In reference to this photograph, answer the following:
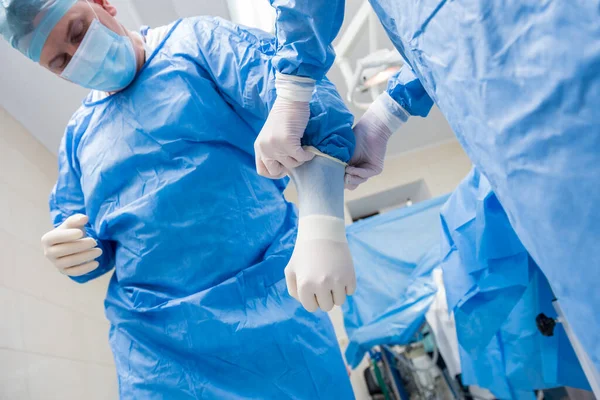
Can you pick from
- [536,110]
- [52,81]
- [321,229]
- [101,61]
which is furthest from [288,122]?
[52,81]

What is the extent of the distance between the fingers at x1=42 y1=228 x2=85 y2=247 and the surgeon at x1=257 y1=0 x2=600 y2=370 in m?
0.73

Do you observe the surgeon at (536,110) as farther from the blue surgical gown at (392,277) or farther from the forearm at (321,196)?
the blue surgical gown at (392,277)

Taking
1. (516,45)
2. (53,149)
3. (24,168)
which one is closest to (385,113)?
(516,45)

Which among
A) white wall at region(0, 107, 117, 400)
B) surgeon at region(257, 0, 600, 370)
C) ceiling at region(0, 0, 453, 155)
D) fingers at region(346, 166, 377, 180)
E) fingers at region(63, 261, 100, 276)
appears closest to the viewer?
surgeon at region(257, 0, 600, 370)

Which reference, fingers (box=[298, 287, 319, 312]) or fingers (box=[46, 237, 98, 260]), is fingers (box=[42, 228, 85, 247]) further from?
fingers (box=[298, 287, 319, 312])

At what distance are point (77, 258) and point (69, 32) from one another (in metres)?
0.46

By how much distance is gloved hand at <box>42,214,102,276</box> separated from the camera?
32.7 inches

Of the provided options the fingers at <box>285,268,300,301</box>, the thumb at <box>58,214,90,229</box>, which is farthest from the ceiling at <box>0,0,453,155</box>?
the fingers at <box>285,268,300,301</box>

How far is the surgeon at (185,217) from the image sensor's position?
760 millimetres

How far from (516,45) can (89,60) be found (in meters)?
0.82

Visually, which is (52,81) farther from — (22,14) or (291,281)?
(291,281)

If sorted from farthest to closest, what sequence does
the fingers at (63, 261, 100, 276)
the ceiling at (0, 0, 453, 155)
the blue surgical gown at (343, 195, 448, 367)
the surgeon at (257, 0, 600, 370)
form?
the blue surgical gown at (343, 195, 448, 367) < the ceiling at (0, 0, 453, 155) < the fingers at (63, 261, 100, 276) < the surgeon at (257, 0, 600, 370)

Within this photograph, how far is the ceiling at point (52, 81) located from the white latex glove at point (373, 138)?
4.43ft

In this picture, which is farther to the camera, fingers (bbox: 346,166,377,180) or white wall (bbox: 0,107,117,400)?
white wall (bbox: 0,107,117,400)
